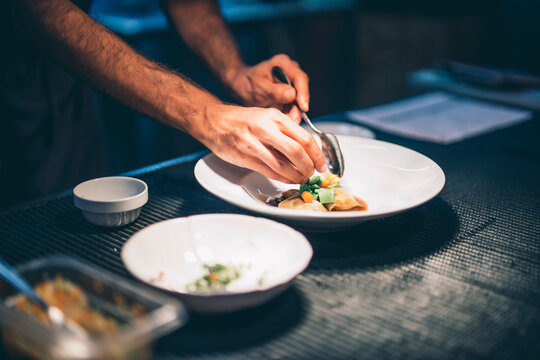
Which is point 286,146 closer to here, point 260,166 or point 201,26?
point 260,166

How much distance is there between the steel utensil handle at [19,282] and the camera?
0.60m

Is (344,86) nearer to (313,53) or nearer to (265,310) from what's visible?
(313,53)

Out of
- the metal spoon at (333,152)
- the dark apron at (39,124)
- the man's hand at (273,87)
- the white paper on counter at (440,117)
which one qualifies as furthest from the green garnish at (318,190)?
the dark apron at (39,124)

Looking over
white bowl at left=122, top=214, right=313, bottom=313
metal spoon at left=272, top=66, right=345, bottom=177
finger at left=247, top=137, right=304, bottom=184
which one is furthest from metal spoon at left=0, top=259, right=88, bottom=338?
metal spoon at left=272, top=66, right=345, bottom=177

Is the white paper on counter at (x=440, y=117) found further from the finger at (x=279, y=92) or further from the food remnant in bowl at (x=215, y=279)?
the food remnant in bowl at (x=215, y=279)

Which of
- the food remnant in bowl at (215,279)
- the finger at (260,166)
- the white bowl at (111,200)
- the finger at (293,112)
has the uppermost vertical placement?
the finger at (293,112)

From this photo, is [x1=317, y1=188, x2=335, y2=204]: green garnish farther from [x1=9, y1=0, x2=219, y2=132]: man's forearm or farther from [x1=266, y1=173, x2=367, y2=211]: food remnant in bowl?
[x1=9, y1=0, x2=219, y2=132]: man's forearm

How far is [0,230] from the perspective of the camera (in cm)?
97

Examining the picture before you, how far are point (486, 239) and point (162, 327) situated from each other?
28.4 inches

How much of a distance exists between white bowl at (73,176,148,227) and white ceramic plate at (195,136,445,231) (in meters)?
0.13

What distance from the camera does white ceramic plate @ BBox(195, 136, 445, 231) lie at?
3.12 ft

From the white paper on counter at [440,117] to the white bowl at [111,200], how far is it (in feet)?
3.22

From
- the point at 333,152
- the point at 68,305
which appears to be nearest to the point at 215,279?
the point at 68,305

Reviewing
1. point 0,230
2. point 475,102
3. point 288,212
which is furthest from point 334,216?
point 475,102
